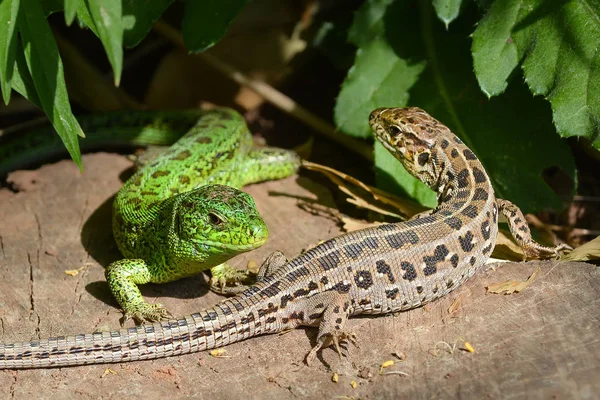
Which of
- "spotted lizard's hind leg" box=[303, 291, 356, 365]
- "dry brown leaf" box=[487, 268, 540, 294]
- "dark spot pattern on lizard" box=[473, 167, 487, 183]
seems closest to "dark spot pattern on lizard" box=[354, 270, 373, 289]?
"spotted lizard's hind leg" box=[303, 291, 356, 365]

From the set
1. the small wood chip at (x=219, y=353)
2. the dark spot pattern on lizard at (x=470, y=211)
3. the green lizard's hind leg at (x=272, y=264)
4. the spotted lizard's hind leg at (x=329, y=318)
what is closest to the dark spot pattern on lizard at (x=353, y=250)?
the spotted lizard's hind leg at (x=329, y=318)

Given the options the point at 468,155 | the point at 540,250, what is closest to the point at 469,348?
the point at 540,250

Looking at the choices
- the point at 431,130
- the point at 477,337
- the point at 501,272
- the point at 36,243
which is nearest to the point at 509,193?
the point at 431,130

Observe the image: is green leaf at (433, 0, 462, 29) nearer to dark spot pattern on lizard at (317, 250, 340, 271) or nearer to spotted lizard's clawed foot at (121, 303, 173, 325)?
dark spot pattern on lizard at (317, 250, 340, 271)

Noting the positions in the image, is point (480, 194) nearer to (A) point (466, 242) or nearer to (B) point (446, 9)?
(A) point (466, 242)

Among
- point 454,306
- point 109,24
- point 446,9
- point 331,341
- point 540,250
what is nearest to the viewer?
point 109,24

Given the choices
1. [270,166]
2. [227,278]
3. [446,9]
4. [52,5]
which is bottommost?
[227,278]

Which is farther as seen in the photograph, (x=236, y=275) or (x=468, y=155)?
(x=468, y=155)
